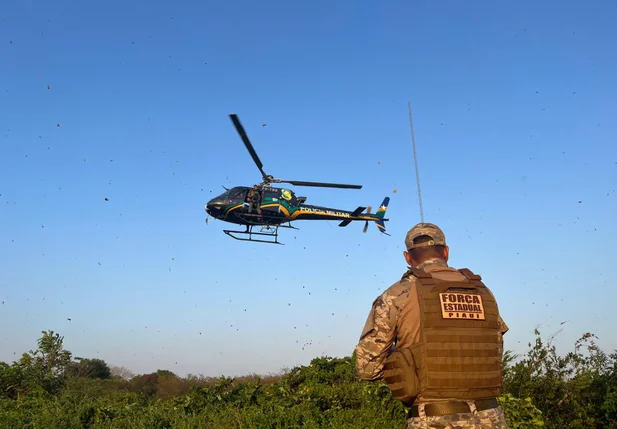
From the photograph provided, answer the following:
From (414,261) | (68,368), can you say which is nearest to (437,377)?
(414,261)

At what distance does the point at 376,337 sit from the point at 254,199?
17.8 metres

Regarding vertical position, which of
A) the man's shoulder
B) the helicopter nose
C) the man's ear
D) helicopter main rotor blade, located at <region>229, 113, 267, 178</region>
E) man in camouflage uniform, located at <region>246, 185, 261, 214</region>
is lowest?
the man's shoulder

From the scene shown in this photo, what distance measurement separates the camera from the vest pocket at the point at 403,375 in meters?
3.85

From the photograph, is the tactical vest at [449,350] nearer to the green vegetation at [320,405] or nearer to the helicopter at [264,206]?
the green vegetation at [320,405]

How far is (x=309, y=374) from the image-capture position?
442 inches

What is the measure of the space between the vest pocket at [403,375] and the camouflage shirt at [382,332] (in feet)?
0.23

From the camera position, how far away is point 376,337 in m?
3.94

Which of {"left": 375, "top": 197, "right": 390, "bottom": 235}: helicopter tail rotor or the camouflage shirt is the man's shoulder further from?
{"left": 375, "top": 197, "right": 390, "bottom": 235}: helicopter tail rotor

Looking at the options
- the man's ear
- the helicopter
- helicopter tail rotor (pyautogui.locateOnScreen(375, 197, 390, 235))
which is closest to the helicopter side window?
the helicopter

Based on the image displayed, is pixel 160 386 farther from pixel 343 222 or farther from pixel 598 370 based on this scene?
pixel 598 370

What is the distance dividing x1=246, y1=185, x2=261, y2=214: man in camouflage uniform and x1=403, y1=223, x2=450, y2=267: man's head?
17.3 m

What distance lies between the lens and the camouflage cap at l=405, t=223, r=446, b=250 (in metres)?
4.18

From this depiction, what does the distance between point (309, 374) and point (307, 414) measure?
10.6ft

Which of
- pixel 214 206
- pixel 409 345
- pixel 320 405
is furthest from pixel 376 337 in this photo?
pixel 214 206
